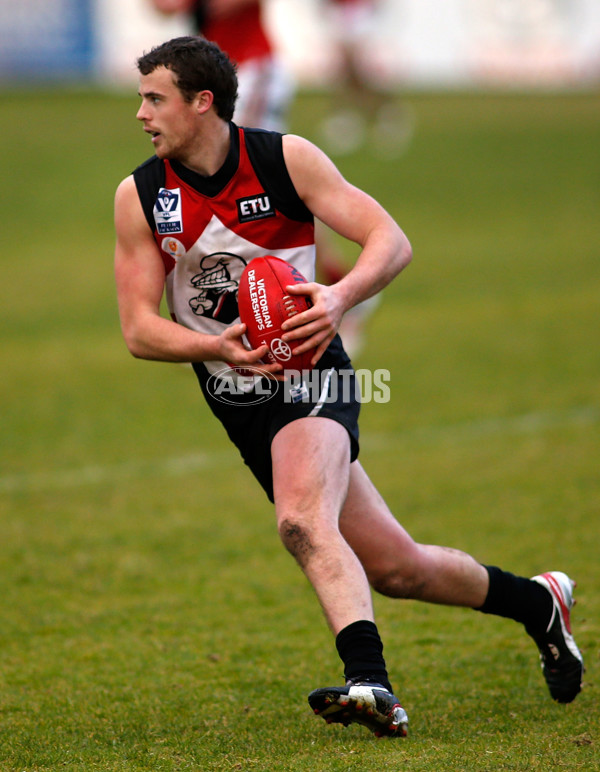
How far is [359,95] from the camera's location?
83.9 feet

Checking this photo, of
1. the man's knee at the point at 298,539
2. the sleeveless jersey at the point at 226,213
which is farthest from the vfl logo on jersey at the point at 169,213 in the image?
the man's knee at the point at 298,539

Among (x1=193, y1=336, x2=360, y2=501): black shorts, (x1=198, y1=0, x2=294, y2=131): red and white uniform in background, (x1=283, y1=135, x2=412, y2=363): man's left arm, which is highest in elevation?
(x1=198, y1=0, x2=294, y2=131): red and white uniform in background

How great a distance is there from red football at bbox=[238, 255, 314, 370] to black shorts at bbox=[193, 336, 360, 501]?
0.13 meters

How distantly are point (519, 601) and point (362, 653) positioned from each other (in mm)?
946

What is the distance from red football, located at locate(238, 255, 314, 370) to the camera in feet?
12.2

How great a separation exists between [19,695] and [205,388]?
1.26 meters

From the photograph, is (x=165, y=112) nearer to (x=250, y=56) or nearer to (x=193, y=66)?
(x=193, y=66)

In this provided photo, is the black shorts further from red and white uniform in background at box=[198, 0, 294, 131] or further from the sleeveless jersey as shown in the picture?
red and white uniform in background at box=[198, 0, 294, 131]

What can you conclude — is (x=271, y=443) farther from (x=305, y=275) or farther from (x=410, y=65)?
(x=410, y=65)

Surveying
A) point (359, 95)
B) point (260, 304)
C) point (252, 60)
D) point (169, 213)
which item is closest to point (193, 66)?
point (169, 213)

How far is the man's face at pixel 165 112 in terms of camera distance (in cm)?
391

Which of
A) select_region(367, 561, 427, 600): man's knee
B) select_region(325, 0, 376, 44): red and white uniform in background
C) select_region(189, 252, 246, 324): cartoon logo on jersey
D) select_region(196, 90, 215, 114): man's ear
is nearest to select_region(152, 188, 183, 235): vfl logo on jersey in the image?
select_region(189, 252, 246, 324): cartoon logo on jersey

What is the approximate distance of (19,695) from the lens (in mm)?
4207

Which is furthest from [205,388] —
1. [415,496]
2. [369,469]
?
[369,469]
